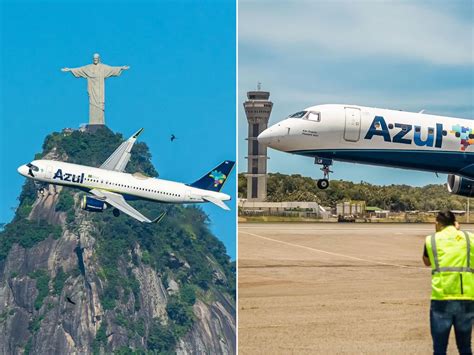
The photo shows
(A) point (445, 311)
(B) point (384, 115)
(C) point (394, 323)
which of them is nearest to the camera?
(A) point (445, 311)

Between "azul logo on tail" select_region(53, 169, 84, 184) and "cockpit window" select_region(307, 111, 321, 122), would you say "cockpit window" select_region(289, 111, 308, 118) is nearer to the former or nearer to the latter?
"cockpit window" select_region(307, 111, 321, 122)

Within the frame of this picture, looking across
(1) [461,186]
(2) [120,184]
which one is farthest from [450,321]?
(2) [120,184]

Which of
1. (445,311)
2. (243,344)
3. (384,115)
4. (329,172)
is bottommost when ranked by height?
(243,344)

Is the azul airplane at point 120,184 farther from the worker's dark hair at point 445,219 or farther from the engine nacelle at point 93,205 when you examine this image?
the worker's dark hair at point 445,219

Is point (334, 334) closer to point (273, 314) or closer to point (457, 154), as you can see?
point (273, 314)

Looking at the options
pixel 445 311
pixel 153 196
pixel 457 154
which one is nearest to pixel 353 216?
pixel 153 196

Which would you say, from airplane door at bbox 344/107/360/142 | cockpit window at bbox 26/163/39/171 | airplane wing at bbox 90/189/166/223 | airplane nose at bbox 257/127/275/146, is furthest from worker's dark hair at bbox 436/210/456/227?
airplane wing at bbox 90/189/166/223

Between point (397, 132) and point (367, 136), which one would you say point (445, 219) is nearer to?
point (367, 136)
